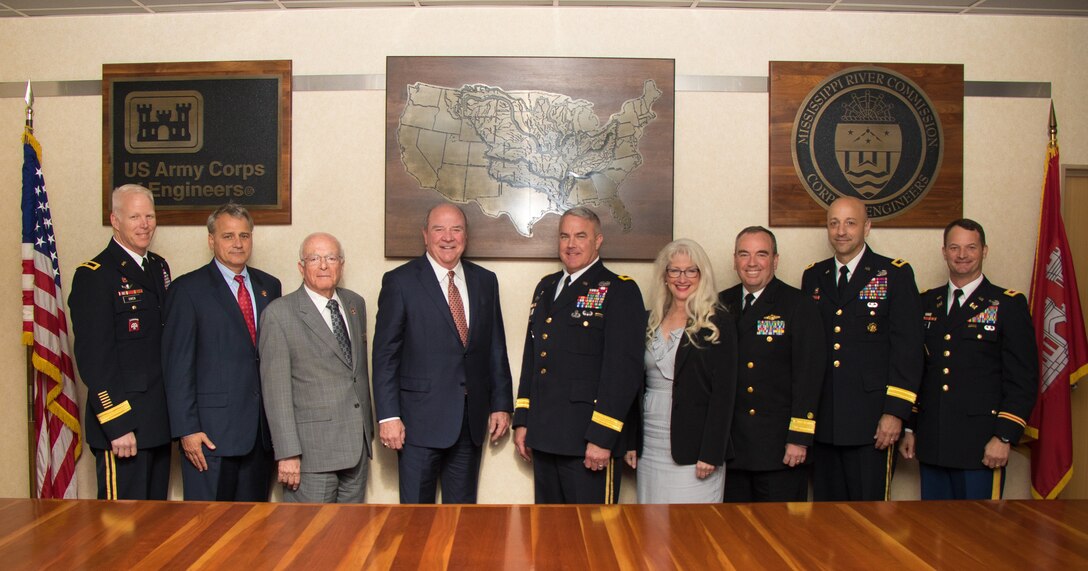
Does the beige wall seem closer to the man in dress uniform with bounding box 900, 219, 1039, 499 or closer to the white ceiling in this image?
the white ceiling

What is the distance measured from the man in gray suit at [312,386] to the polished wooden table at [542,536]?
1.02 metres

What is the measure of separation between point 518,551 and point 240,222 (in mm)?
2196

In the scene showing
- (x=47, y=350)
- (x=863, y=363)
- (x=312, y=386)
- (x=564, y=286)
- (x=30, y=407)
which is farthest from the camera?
(x=30, y=407)

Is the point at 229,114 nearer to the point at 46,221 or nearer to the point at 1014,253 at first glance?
the point at 46,221

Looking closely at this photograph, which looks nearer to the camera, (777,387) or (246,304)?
(777,387)

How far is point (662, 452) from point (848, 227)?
135 cm

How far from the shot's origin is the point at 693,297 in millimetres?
3008

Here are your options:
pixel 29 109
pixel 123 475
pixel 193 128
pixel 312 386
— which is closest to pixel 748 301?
pixel 312 386

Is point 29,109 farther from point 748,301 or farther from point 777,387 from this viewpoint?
point 777,387

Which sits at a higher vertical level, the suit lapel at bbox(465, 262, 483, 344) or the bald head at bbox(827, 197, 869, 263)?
the bald head at bbox(827, 197, 869, 263)

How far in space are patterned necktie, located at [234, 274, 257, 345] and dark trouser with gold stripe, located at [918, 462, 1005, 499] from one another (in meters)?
3.14

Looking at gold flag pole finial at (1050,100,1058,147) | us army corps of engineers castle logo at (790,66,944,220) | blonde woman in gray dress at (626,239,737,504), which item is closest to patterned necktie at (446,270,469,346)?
blonde woman in gray dress at (626,239,737,504)

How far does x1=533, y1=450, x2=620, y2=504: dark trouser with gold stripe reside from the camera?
3.09m

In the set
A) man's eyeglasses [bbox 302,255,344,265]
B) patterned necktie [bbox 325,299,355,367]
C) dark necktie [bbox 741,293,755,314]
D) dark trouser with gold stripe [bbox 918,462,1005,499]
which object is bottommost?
dark trouser with gold stripe [bbox 918,462,1005,499]
